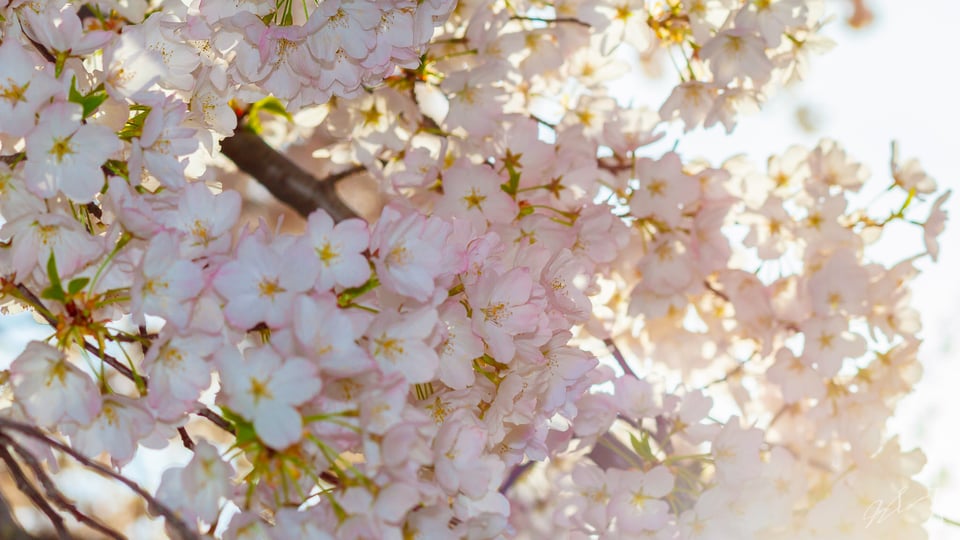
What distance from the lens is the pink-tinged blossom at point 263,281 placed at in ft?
2.20

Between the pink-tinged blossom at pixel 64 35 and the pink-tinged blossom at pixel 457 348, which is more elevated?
the pink-tinged blossom at pixel 64 35

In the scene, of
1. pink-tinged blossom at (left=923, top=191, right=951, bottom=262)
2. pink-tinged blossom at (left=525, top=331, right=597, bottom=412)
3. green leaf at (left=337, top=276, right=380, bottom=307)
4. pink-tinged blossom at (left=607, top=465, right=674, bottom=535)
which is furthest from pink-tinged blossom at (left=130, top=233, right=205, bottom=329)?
pink-tinged blossom at (left=923, top=191, right=951, bottom=262)

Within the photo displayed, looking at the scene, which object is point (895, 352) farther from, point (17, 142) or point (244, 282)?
point (17, 142)

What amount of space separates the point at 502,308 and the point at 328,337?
0.62 feet

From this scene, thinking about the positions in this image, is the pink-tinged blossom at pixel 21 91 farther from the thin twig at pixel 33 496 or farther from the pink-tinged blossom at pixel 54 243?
the thin twig at pixel 33 496

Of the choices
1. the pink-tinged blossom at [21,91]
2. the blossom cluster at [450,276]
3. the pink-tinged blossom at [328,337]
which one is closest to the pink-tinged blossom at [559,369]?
the blossom cluster at [450,276]

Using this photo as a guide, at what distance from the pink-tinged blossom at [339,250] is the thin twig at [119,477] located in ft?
0.60

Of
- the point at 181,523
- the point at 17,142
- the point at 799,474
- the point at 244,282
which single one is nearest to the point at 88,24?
the point at 17,142

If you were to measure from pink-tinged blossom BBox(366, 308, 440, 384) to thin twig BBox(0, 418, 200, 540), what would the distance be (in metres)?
0.17

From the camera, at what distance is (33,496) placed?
732 mm

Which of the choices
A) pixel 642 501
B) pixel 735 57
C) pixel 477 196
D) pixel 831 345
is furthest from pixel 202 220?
pixel 831 345

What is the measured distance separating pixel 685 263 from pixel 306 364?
2.54 ft

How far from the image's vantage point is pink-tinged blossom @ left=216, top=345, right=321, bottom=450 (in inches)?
24.9

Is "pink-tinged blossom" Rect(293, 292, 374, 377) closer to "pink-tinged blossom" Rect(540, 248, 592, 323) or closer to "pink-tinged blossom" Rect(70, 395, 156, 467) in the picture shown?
"pink-tinged blossom" Rect(70, 395, 156, 467)
